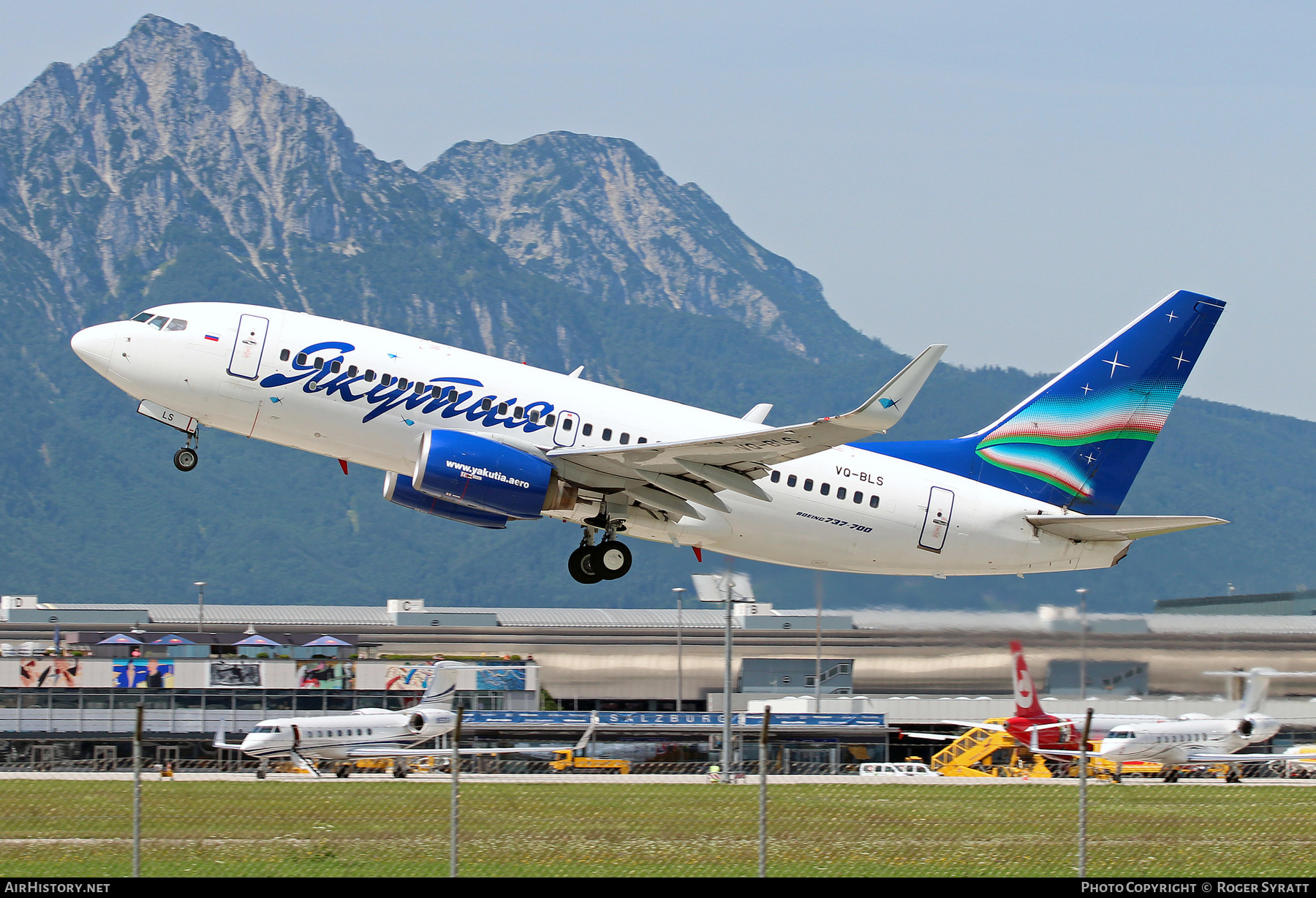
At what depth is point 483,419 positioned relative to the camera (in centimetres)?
3175

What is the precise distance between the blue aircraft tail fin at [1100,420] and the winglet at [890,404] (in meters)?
8.09

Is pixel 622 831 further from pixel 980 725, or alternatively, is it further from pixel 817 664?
pixel 817 664

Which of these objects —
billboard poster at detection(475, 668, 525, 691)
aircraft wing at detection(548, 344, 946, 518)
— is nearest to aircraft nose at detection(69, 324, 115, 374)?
aircraft wing at detection(548, 344, 946, 518)

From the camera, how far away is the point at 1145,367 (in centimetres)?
3734

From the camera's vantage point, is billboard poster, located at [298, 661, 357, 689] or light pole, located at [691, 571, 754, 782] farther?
billboard poster, located at [298, 661, 357, 689]

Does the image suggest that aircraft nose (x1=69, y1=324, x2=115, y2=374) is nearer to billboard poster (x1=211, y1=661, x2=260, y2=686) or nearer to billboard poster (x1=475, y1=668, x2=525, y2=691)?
billboard poster (x1=211, y1=661, x2=260, y2=686)

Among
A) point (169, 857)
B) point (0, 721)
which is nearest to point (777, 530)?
point (169, 857)

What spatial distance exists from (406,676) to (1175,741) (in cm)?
3641

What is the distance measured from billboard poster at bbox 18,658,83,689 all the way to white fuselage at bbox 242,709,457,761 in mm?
20538

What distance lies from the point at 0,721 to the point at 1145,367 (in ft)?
147

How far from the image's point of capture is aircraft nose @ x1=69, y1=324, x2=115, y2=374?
3250cm

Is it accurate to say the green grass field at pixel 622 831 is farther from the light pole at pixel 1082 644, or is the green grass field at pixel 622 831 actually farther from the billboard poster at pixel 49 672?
the billboard poster at pixel 49 672

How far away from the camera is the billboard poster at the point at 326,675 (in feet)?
228

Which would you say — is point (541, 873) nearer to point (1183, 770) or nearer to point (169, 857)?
point (169, 857)
